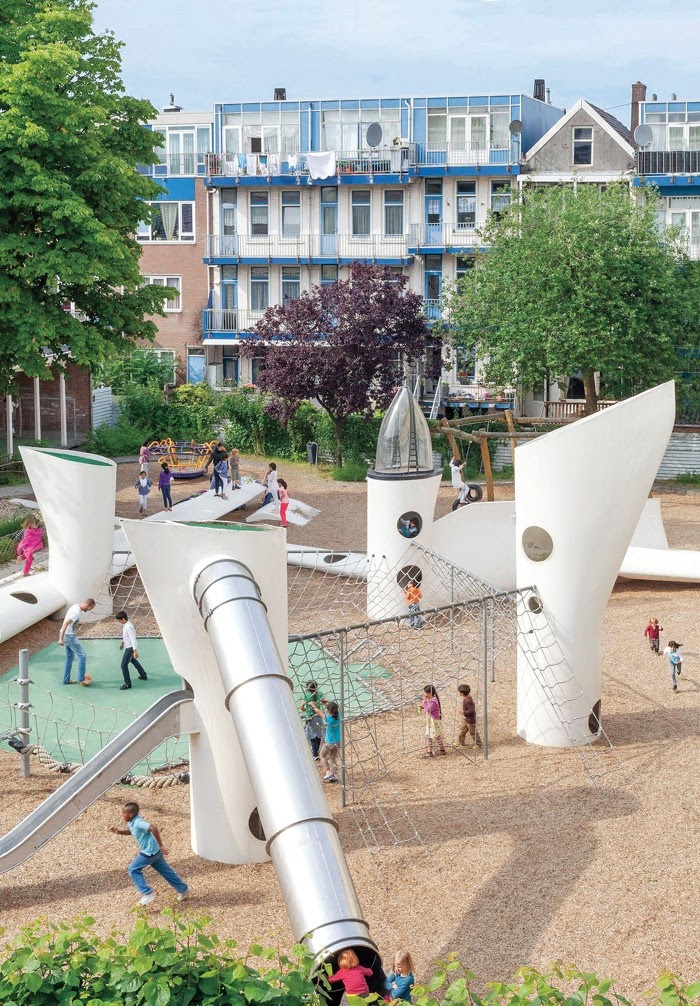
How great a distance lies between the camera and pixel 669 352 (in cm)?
3278

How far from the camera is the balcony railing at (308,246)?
41906 mm

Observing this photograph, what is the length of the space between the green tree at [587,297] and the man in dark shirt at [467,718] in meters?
18.7

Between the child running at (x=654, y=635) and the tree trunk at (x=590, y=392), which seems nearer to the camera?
the child running at (x=654, y=635)

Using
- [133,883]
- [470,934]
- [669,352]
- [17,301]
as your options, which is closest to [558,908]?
[470,934]

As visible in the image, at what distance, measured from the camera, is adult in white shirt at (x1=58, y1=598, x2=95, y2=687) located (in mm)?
16656

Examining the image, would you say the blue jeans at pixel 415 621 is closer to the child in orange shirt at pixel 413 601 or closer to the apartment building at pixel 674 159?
the child in orange shirt at pixel 413 601

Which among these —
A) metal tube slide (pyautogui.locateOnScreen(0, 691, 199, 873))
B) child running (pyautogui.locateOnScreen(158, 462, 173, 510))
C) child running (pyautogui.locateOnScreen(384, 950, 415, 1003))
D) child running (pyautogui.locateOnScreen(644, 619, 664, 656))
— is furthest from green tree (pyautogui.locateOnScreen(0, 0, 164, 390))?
child running (pyautogui.locateOnScreen(384, 950, 415, 1003))

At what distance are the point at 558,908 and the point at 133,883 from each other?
396 cm

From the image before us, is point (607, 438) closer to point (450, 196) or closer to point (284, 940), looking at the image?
point (284, 940)

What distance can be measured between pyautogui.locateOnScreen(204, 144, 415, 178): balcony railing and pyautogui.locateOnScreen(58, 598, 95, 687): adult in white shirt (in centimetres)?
2815

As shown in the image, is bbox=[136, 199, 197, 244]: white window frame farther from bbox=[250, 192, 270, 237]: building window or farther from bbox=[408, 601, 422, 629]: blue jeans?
bbox=[408, 601, 422, 629]: blue jeans

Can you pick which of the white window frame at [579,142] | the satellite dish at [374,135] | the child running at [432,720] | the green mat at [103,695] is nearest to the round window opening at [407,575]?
the green mat at [103,695]

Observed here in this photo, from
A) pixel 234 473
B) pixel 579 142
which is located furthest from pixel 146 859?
pixel 579 142

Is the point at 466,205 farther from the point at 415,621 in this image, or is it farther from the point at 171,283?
the point at 415,621
